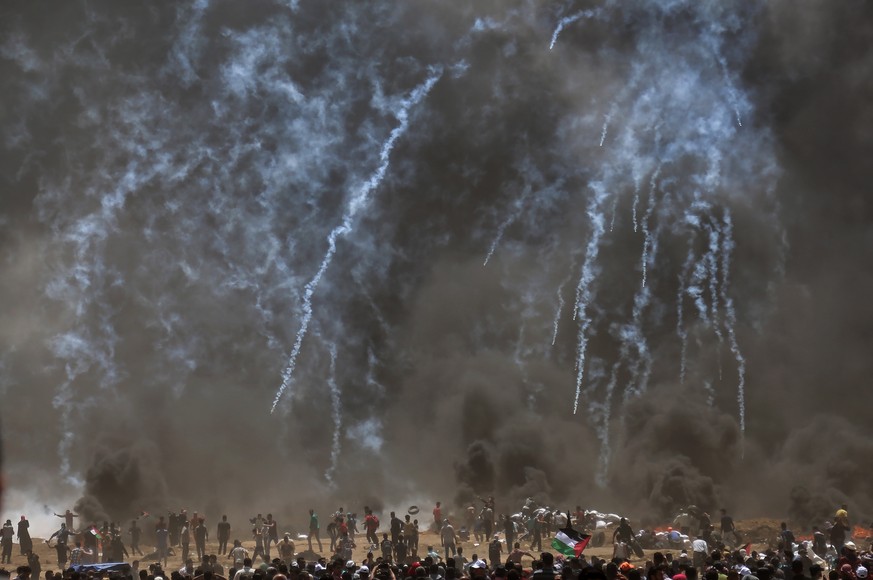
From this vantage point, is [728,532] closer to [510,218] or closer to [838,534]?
[838,534]

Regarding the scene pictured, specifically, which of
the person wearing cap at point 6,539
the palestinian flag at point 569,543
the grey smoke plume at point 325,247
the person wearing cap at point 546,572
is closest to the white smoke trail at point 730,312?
the grey smoke plume at point 325,247

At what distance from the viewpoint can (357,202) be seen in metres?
81.9

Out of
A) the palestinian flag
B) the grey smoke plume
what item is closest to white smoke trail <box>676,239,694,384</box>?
the grey smoke plume

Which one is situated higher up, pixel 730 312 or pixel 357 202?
pixel 357 202

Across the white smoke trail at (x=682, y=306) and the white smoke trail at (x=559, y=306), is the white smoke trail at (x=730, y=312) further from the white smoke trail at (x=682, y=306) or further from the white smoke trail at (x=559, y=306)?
the white smoke trail at (x=559, y=306)

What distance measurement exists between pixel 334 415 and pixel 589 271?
866 inches

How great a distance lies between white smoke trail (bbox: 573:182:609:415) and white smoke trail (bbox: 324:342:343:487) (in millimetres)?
18034

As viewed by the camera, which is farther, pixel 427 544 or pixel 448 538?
pixel 427 544

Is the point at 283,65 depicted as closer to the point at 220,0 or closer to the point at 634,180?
the point at 220,0

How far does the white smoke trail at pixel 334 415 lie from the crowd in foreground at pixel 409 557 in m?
20.6

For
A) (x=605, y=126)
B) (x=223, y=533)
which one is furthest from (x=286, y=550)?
(x=605, y=126)

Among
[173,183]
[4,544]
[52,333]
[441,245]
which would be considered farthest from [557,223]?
[4,544]

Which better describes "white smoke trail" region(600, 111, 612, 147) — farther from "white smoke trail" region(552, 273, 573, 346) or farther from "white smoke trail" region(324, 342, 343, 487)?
"white smoke trail" region(324, 342, 343, 487)

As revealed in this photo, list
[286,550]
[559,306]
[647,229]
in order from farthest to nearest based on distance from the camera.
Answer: [559,306], [647,229], [286,550]
